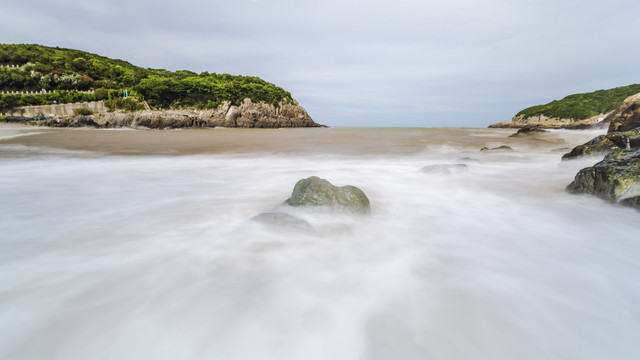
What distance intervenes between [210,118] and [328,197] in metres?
51.1

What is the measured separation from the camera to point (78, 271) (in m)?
1.86

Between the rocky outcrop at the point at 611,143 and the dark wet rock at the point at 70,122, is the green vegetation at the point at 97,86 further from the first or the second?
the rocky outcrop at the point at 611,143

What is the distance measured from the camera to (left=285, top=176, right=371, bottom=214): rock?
9.90 ft

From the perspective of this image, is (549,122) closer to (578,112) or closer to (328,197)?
(578,112)

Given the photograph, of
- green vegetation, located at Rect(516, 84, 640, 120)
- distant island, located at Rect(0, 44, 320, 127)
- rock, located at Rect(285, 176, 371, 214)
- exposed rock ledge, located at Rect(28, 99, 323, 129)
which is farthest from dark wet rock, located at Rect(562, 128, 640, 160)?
green vegetation, located at Rect(516, 84, 640, 120)

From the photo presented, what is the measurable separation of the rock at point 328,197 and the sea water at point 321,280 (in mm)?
155

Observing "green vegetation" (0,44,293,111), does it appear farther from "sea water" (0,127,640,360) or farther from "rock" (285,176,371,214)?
"rock" (285,176,371,214)

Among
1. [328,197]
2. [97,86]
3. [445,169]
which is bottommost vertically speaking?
[328,197]

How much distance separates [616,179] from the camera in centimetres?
323

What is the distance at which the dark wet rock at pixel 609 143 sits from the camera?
5.00m

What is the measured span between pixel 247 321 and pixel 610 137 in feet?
26.2

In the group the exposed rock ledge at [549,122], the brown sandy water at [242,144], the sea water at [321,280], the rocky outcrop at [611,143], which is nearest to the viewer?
the sea water at [321,280]

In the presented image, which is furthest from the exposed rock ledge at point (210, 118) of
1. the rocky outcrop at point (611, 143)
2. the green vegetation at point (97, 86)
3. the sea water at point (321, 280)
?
the rocky outcrop at point (611, 143)

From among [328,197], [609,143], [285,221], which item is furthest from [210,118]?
[285,221]
